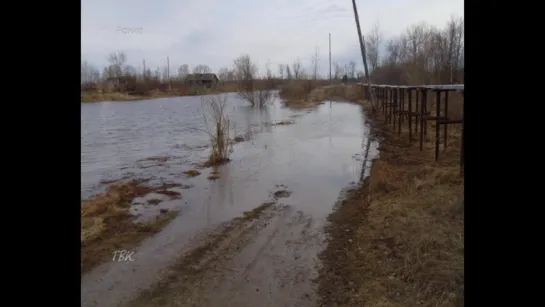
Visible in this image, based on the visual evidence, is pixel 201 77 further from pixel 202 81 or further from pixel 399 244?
pixel 399 244

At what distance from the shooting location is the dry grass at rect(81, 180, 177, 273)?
3248 millimetres

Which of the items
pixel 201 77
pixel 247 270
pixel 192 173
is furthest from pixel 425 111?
pixel 247 270

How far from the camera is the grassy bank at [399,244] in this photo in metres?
2.30

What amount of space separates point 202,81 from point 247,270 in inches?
216

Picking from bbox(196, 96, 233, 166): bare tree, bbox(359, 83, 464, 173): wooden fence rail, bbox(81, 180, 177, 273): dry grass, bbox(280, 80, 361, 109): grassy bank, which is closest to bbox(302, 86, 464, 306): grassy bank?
bbox(359, 83, 464, 173): wooden fence rail

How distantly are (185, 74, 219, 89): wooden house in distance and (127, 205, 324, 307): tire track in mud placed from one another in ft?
13.8

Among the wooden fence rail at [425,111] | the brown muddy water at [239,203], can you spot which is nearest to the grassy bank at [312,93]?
the wooden fence rail at [425,111]

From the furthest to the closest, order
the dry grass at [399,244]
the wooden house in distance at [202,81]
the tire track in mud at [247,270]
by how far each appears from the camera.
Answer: the wooden house in distance at [202,81], the tire track in mud at [247,270], the dry grass at [399,244]

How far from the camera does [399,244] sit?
304cm

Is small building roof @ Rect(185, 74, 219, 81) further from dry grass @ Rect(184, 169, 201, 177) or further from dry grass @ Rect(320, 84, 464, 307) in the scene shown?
dry grass @ Rect(320, 84, 464, 307)

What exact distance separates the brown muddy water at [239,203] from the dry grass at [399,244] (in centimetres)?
21

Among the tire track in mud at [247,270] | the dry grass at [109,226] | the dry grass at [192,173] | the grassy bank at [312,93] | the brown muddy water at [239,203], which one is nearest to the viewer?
the tire track in mud at [247,270]

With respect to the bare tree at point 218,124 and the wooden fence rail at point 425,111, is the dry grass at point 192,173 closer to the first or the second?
the bare tree at point 218,124

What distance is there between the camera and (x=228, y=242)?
3494 mm
